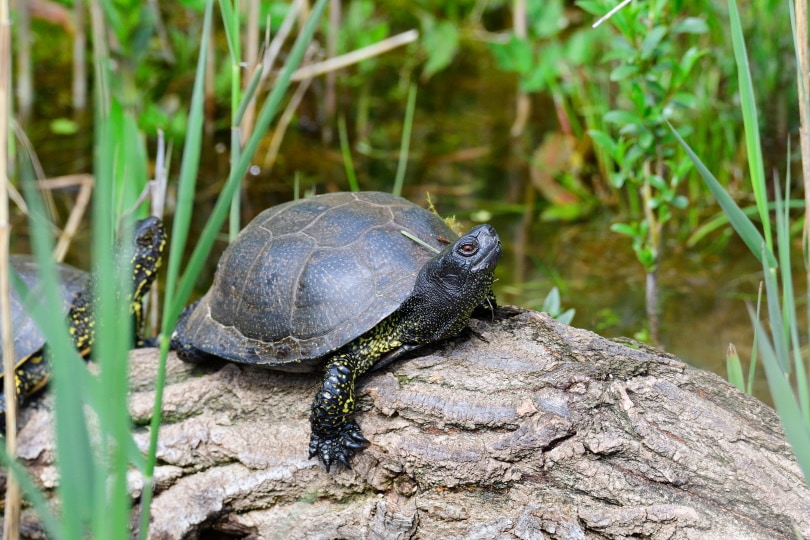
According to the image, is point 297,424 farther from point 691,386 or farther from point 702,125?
point 702,125

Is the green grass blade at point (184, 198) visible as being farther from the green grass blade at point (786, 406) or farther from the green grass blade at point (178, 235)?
the green grass blade at point (786, 406)

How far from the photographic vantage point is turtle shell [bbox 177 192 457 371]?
2412 mm

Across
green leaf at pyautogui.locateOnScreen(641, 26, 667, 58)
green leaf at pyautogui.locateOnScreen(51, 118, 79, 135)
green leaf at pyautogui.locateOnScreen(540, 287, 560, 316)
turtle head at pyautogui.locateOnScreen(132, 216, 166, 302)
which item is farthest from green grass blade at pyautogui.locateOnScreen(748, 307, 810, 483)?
green leaf at pyautogui.locateOnScreen(51, 118, 79, 135)

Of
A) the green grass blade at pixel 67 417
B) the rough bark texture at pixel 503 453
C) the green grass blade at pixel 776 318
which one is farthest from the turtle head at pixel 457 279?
the green grass blade at pixel 67 417

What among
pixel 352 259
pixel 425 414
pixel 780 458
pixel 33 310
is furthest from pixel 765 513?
pixel 33 310

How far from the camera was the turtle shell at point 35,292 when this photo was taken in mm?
2961

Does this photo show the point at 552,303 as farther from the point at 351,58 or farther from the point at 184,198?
the point at 351,58

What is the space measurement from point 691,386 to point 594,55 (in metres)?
3.97

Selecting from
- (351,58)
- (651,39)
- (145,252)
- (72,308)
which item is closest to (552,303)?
(651,39)

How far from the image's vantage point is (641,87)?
334cm

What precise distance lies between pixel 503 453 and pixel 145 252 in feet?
5.46

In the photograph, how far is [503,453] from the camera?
2.27 m

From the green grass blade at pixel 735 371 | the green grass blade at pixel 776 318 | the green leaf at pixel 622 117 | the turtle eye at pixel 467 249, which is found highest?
the green leaf at pixel 622 117

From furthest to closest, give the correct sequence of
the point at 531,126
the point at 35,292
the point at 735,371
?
the point at 531,126 < the point at 35,292 < the point at 735,371
